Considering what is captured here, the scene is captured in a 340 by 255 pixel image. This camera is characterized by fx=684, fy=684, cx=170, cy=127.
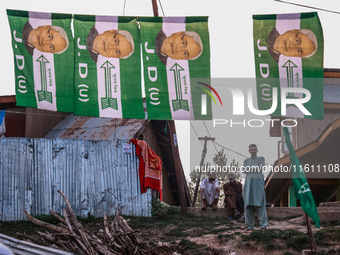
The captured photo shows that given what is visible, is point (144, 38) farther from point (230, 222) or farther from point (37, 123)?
point (37, 123)

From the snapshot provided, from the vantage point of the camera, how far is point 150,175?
18.4 meters

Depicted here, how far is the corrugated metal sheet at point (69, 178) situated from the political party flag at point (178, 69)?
165 centimetres

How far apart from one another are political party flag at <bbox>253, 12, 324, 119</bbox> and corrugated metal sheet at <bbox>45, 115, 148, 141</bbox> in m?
5.34

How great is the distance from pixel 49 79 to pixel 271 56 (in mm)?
6098

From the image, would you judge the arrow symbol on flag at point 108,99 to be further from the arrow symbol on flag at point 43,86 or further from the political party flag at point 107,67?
the arrow symbol on flag at point 43,86

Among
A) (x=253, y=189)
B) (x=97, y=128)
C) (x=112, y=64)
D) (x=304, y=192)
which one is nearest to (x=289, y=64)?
(x=253, y=189)

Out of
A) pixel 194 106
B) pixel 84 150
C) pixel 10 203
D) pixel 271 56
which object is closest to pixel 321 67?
pixel 271 56

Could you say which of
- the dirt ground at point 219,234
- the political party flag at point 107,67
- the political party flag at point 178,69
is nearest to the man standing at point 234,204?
the dirt ground at point 219,234

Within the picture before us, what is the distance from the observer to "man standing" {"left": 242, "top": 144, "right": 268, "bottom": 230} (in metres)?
15.1

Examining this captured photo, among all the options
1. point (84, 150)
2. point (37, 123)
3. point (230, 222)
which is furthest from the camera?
point (37, 123)

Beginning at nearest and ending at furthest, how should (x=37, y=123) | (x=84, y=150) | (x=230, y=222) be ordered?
(x=230, y=222)
(x=84, y=150)
(x=37, y=123)

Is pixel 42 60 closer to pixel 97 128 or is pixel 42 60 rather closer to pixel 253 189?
pixel 97 128

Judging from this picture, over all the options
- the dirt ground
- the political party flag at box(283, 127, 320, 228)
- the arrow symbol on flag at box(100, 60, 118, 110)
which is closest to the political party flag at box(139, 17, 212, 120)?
the arrow symbol on flag at box(100, 60, 118, 110)

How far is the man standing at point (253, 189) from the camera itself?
49.5 feet
